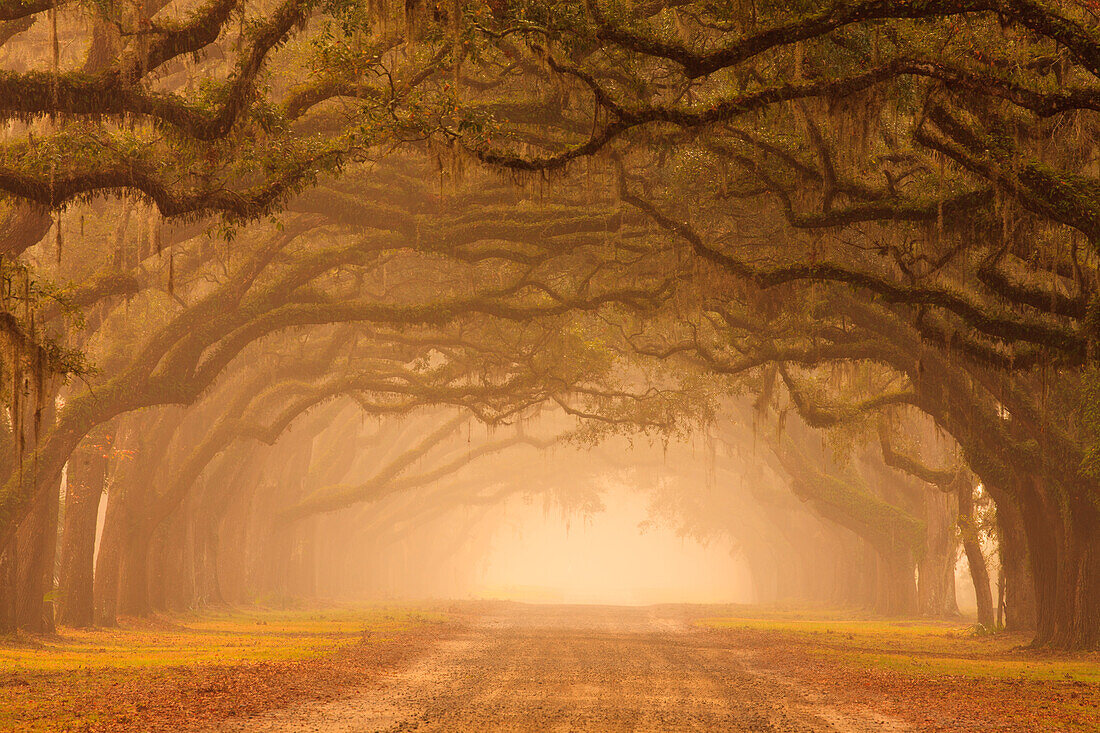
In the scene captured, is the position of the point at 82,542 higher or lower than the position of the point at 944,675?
higher

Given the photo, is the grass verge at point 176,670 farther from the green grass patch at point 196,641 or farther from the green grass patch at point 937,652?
the green grass patch at point 937,652

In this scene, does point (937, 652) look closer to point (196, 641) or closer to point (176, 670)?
point (176, 670)

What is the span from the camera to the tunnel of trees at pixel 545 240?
11953 millimetres

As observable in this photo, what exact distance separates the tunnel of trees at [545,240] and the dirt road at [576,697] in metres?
5.01

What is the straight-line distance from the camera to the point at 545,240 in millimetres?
19672

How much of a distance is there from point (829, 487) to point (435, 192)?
82.5 feet

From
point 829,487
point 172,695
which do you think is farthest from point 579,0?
point 829,487

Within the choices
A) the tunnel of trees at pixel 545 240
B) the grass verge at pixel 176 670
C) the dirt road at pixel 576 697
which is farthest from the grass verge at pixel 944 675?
the grass verge at pixel 176 670

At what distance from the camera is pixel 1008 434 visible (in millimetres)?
21734

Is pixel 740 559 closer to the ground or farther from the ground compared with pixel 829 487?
closer to the ground

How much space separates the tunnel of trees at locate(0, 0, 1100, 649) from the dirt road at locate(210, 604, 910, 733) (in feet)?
16.4

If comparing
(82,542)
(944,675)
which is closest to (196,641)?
→ (82,542)

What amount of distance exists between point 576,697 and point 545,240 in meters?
9.43

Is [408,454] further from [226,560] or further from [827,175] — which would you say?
[827,175]
